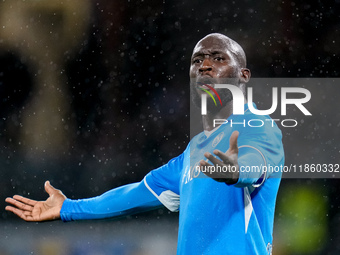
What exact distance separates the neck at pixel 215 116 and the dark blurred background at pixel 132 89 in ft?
15.0

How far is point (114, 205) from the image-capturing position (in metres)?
3.29

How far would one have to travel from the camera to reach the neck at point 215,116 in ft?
9.47

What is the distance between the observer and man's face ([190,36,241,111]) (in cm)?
290

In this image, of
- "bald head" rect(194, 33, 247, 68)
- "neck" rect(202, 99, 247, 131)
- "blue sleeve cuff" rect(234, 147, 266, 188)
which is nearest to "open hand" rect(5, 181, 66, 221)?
"neck" rect(202, 99, 247, 131)

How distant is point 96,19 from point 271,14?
8.72 ft

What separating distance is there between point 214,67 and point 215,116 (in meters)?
0.27

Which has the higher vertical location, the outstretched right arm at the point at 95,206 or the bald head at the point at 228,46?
the bald head at the point at 228,46

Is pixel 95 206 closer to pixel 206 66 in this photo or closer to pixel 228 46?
pixel 206 66

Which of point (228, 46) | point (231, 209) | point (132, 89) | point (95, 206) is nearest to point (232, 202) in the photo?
point (231, 209)

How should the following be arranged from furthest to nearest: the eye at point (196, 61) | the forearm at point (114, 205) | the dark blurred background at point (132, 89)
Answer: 1. the dark blurred background at point (132, 89)
2. the forearm at point (114, 205)
3. the eye at point (196, 61)

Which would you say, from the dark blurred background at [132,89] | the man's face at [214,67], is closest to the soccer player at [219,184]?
the man's face at [214,67]

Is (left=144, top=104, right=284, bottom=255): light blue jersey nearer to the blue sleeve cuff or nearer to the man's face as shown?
the blue sleeve cuff

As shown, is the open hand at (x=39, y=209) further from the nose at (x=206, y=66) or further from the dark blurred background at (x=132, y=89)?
the dark blurred background at (x=132, y=89)

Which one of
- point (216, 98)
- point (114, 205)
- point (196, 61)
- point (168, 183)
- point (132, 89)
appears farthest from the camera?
point (132, 89)
